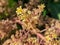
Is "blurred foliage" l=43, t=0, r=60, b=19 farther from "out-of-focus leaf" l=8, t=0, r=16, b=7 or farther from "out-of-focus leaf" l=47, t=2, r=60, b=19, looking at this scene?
"out-of-focus leaf" l=8, t=0, r=16, b=7

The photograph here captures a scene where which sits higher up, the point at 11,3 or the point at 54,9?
the point at 11,3

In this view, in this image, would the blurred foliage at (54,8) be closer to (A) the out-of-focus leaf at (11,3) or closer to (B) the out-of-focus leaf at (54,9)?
(B) the out-of-focus leaf at (54,9)

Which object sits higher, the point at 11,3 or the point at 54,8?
the point at 11,3

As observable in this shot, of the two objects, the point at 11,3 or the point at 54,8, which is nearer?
the point at 11,3

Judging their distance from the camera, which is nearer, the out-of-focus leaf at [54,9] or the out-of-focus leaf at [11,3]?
the out-of-focus leaf at [11,3]

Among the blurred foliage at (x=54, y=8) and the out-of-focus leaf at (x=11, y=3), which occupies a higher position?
the out-of-focus leaf at (x=11, y=3)

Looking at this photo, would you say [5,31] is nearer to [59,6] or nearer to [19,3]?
[19,3]

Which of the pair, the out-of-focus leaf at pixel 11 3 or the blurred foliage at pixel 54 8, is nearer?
the out-of-focus leaf at pixel 11 3

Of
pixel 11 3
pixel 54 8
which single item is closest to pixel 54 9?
pixel 54 8

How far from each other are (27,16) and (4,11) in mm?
246

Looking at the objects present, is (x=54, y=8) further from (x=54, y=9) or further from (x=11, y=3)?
(x=11, y=3)

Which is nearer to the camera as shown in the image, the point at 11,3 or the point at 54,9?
the point at 11,3

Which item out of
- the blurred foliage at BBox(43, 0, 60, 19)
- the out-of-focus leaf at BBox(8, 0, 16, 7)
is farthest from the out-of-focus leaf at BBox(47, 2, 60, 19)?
the out-of-focus leaf at BBox(8, 0, 16, 7)

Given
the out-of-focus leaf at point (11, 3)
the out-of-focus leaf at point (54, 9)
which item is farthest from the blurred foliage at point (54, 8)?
the out-of-focus leaf at point (11, 3)
